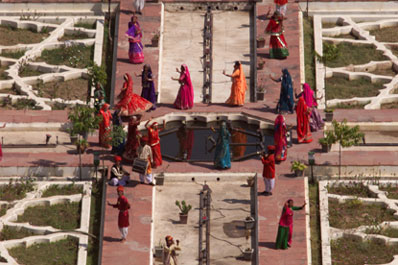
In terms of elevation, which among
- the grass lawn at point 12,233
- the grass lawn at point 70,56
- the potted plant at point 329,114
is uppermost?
the grass lawn at point 70,56

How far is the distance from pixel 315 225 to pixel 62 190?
8.27 meters

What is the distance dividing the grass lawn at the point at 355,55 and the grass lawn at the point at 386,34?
0.87 m

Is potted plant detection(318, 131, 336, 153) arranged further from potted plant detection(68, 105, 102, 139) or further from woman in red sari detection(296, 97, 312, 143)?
potted plant detection(68, 105, 102, 139)

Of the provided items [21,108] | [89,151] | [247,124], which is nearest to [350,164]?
[247,124]

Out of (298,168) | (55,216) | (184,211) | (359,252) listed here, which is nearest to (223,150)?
(298,168)

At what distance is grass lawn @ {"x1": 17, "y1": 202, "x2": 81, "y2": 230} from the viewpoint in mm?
51938

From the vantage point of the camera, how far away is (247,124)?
5772 cm

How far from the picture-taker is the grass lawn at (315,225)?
50406 millimetres

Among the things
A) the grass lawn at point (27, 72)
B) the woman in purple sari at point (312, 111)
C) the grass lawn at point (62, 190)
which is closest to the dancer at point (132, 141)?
the grass lawn at point (62, 190)

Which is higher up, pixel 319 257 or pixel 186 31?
pixel 186 31

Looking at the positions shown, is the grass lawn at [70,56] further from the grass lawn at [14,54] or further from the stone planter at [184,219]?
the stone planter at [184,219]

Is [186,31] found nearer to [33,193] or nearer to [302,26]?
[302,26]

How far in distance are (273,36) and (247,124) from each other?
4434mm

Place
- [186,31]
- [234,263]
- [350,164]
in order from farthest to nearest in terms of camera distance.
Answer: [186,31] → [350,164] → [234,263]
